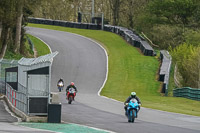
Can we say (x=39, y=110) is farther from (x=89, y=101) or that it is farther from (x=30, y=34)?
(x=30, y=34)

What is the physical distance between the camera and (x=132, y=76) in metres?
48.1

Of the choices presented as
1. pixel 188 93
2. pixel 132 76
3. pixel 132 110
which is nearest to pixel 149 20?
pixel 132 76

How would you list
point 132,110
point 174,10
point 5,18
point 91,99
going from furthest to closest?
1. point 174,10
2. point 5,18
3. point 91,99
4. point 132,110

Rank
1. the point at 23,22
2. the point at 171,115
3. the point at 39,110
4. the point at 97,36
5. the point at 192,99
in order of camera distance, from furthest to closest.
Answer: the point at 97,36 → the point at 23,22 → the point at 192,99 → the point at 171,115 → the point at 39,110

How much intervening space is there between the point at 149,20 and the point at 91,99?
44795 millimetres

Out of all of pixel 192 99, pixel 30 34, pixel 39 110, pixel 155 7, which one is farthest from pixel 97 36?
pixel 39 110

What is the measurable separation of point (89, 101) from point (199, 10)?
46.0 metres

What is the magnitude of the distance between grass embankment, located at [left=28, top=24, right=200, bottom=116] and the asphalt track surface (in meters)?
1.11

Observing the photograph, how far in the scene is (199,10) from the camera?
7462cm

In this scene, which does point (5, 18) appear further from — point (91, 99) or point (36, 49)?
point (36, 49)

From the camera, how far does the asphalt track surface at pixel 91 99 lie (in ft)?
67.3

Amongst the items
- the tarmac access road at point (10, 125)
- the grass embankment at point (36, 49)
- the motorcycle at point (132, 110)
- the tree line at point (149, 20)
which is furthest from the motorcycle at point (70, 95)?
the grass embankment at point (36, 49)

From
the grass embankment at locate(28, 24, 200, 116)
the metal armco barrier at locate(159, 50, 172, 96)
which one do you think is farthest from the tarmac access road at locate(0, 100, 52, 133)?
the metal armco barrier at locate(159, 50, 172, 96)

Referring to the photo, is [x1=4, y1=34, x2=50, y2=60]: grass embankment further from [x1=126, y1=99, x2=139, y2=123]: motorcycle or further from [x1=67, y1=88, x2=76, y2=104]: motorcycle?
[x1=126, y1=99, x2=139, y2=123]: motorcycle
